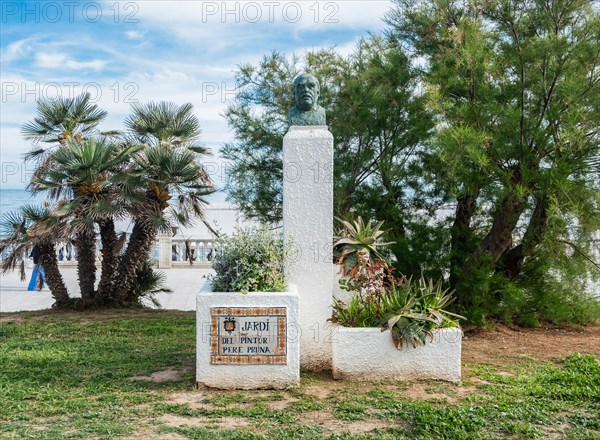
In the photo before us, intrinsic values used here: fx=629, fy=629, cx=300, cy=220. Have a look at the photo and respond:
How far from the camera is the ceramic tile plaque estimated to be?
5.71 metres

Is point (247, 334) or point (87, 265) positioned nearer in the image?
point (247, 334)

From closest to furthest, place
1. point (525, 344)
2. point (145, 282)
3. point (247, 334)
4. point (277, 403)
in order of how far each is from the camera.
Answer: point (277, 403)
point (247, 334)
point (525, 344)
point (145, 282)

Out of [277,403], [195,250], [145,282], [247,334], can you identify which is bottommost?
[277,403]

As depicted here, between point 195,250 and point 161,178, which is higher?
point 161,178

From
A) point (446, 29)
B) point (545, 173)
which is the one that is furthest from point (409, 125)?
point (545, 173)

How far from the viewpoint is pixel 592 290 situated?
370 inches

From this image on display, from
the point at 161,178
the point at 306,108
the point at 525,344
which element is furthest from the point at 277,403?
the point at 161,178

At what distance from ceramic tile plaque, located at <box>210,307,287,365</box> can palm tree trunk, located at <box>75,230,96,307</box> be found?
5.41 metres

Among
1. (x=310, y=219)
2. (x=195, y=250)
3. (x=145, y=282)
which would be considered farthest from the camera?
(x=195, y=250)

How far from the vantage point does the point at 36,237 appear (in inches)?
399

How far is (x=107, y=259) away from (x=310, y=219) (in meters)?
5.54

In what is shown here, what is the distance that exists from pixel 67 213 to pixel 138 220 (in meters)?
1.10

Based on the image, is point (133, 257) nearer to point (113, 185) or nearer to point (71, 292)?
point (113, 185)

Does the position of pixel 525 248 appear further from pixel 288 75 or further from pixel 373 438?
pixel 373 438
